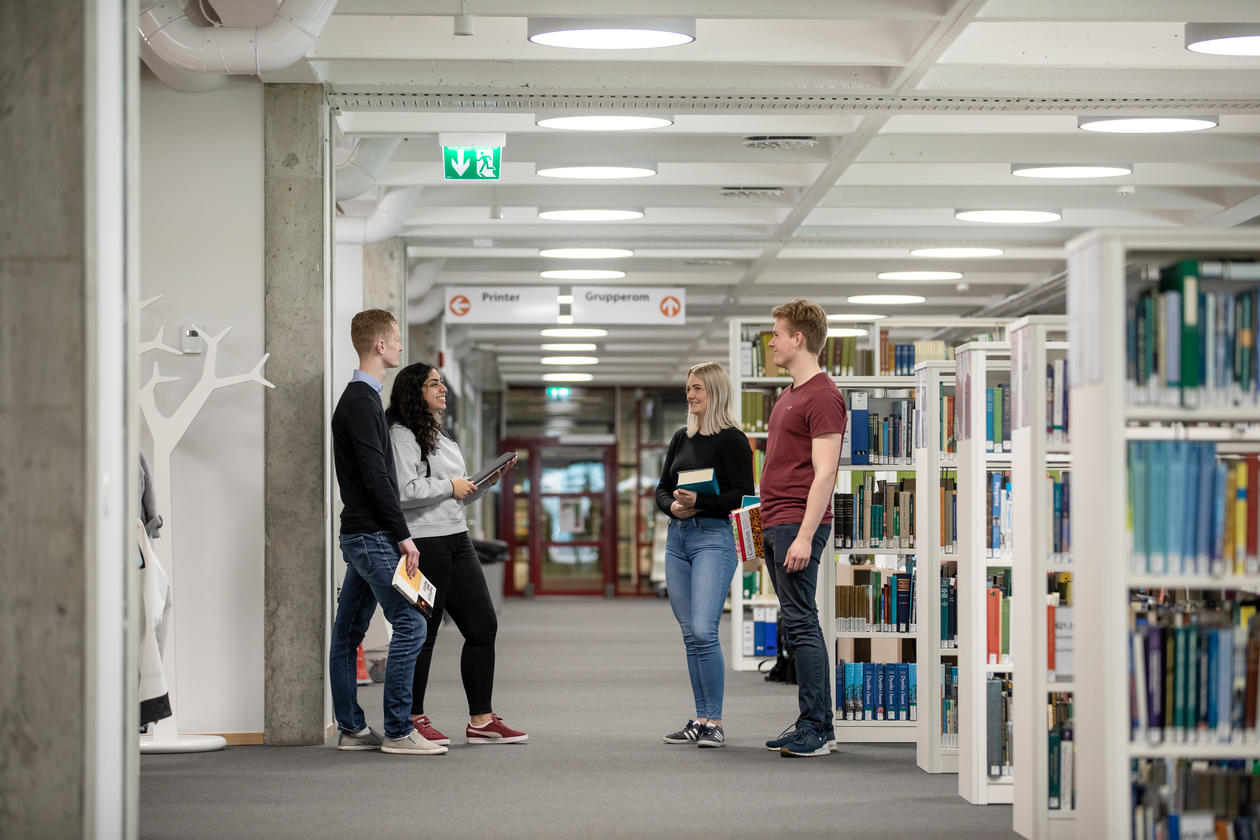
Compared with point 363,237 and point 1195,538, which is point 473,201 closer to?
point 363,237

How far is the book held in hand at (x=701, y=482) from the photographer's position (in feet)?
20.9

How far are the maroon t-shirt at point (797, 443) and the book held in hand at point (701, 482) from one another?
0.23 m

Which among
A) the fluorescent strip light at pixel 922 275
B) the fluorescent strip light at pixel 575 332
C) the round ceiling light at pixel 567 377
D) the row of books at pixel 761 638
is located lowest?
the row of books at pixel 761 638

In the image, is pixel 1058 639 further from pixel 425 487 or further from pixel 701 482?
pixel 425 487

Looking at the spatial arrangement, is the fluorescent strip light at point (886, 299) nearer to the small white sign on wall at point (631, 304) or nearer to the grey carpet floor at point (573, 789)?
the small white sign on wall at point (631, 304)

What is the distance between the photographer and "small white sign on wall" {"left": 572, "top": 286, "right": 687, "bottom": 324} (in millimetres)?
12984

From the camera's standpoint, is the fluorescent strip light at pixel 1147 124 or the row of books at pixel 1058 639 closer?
the row of books at pixel 1058 639

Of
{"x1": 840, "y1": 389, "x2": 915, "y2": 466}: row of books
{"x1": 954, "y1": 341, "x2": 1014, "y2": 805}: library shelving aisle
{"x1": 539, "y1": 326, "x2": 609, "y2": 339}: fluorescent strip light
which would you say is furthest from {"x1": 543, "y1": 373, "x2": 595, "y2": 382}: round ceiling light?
{"x1": 954, "y1": 341, "x2": 1014, "y2": 805}: library shelving aisle

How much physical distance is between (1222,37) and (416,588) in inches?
159

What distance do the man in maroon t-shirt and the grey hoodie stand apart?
131 cm

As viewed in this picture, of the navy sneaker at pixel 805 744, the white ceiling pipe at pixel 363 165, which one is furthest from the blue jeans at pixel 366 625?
the white ceiling pipe at pixel 363 165

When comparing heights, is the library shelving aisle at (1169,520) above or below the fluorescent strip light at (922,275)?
below

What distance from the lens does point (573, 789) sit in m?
5.61

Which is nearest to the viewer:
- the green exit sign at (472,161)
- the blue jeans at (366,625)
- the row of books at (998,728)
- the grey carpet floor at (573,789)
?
the grey carpet floor at (573,789)
